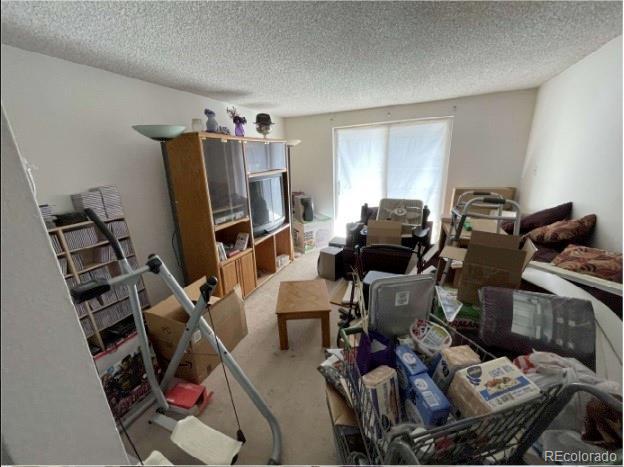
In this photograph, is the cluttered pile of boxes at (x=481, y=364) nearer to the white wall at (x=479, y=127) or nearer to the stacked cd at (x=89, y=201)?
the stacked cd at (x=89, y=201)

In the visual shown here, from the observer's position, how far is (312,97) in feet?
9.29

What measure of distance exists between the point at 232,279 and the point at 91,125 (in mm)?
1615

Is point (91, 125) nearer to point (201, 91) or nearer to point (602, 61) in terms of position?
point (201, 91)

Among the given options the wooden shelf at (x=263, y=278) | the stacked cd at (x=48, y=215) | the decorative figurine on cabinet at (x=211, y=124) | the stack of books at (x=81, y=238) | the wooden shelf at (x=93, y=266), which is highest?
the decorative figurine on cabinet at (x=211, y=124)

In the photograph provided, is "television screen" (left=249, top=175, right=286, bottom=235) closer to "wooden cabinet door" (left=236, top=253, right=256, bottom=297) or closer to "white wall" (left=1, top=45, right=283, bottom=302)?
"wooden cabinet door" (left=236, top=253, right=256, bottom=297)

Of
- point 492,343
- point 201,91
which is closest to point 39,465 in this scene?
point 492,343

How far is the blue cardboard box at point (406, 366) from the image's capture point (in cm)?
79

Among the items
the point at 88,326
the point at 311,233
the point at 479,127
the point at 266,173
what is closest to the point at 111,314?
the point at 88,326

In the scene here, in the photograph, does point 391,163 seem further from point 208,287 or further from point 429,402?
point 429,402

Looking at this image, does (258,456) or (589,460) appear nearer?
(589,460)

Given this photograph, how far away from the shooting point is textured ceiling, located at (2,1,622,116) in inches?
46.0

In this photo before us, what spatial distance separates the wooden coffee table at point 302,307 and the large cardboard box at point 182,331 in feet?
1.31

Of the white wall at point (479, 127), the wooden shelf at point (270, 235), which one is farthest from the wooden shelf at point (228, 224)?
the white wall at point (479, 127)

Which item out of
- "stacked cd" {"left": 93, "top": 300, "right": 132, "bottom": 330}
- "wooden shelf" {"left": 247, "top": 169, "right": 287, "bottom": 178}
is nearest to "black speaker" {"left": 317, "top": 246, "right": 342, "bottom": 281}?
"wooden shelf" {"left": 247, "top": 169, "right": 287, "bottom": 178}
